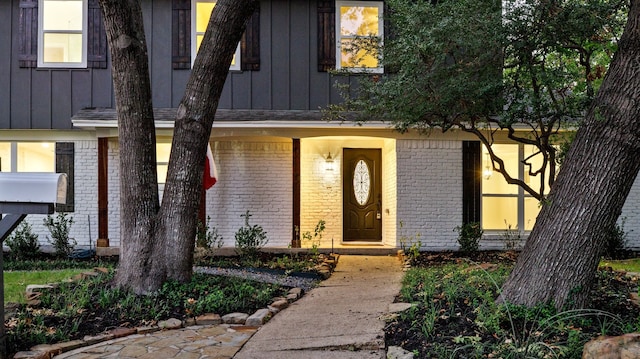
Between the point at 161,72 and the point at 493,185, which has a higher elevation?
the point at 161,72

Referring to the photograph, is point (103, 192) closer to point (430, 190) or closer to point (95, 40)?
point (95, 40)

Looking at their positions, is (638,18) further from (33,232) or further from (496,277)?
(33,232)

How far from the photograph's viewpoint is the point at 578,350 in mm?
3850

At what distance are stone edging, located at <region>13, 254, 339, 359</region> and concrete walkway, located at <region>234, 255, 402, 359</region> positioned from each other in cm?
13

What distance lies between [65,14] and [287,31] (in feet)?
14.6

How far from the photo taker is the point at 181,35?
10.9 meters

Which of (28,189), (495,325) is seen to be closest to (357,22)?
(495,325)

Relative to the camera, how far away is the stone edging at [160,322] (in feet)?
15.0

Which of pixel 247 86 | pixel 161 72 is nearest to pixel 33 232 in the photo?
pixel 161 72

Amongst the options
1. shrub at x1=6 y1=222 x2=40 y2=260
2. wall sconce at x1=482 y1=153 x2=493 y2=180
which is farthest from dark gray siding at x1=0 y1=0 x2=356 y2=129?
wall sconce at x1=482 y1=153 x2=493 y2=180

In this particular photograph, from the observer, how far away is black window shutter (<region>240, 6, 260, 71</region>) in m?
10.9

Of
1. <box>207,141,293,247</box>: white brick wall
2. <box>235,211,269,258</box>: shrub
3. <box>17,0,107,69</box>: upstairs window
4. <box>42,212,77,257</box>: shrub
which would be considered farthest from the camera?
<box>207,141,293,247</box>: white brick wall

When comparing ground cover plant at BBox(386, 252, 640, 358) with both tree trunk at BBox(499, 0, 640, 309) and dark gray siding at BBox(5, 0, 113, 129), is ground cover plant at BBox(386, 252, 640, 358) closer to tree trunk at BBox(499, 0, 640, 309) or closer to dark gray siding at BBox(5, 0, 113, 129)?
tree trunk at BBox(499, 0, 640, 309)

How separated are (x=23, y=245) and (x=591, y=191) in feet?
32.3
